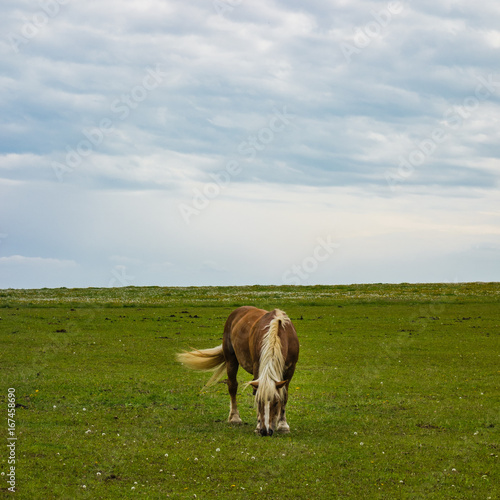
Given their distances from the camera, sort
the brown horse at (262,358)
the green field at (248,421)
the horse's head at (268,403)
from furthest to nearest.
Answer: the brown horse at (262,358), the horse's head at (268,403), the green field at (248,421)

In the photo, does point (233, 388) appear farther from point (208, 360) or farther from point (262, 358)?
point (262, 358)

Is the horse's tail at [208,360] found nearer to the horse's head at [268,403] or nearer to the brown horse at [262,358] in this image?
the brown horse at [262,358]

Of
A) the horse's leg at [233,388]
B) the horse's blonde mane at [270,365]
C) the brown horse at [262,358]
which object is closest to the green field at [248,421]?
the horse's leg at [233,388]

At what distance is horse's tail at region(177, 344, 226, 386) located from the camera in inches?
549

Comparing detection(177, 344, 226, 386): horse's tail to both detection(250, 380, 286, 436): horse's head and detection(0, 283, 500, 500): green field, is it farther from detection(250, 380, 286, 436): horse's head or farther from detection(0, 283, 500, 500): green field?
detection(250, 380, 286, 436): horse's head

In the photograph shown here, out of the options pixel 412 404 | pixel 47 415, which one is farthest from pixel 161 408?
pixel 412 404

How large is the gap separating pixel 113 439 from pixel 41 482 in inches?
94.1

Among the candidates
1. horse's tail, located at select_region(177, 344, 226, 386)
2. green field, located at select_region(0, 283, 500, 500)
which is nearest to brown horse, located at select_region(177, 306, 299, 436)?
horse's tail, located at select_region(177, 344, 226, 386)

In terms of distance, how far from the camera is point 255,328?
12086 millimetres

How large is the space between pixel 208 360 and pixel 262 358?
3.63 m

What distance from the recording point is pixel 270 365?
34.0 ft

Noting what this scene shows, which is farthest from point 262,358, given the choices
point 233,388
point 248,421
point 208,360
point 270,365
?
point 208,360

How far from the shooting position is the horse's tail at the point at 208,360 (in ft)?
45.8

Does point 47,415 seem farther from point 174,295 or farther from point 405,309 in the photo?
Answer: point 174,295
